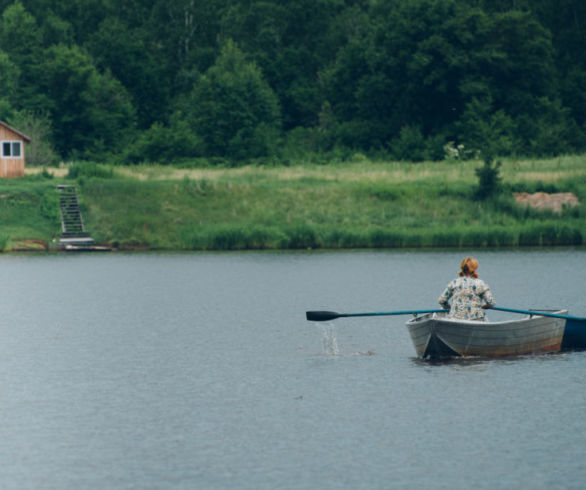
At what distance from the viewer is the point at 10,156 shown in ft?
238

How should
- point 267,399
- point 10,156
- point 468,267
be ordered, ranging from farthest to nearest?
point 10,156
point 468,267
point 267,399

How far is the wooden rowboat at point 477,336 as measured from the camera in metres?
24.7

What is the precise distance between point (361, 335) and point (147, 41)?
3723 inches

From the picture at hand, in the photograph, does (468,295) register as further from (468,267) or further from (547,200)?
(547,200)

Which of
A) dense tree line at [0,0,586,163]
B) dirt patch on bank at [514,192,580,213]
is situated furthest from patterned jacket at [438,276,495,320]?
dense tree line at [0,0,586,163]

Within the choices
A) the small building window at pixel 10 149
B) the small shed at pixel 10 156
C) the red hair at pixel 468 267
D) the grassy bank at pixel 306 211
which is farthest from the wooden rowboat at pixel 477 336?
the small building window at pixel 10 149

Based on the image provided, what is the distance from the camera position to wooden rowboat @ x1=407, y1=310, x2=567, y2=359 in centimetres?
2470

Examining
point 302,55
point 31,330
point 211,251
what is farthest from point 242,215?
point 302,55

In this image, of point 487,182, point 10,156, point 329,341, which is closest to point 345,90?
point 487,182

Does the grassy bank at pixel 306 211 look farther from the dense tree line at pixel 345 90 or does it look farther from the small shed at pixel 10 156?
the dense tree line at pixel 345 90

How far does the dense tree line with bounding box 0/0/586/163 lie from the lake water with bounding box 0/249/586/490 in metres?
51.6

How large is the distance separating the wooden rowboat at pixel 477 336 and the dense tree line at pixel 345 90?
59.6 meters

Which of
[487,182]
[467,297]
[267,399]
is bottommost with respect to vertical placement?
[487,182]

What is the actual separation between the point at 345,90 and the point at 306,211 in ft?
132
